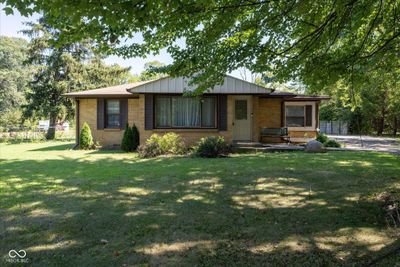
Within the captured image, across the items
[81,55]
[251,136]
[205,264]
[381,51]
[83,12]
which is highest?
[81,55]

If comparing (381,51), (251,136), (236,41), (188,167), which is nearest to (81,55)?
(251,136)

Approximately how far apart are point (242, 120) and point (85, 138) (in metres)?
7.57

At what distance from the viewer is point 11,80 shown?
42281 mm

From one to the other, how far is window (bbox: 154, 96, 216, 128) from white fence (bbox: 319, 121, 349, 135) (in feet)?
76.0

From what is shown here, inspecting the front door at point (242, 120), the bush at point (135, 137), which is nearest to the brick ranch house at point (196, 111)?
the front door at point (242, 120)

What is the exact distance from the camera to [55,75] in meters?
24.7

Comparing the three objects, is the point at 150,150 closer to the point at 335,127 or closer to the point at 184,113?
the point at 184,113

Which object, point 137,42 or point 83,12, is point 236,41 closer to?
point 137,42

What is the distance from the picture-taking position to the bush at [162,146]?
39.0 feet

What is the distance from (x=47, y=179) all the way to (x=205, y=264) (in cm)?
561

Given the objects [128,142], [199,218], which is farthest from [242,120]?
[199,218]

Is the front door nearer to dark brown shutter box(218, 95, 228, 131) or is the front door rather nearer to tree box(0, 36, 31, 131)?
dark brown shutter box(218, 95, 228, 131)

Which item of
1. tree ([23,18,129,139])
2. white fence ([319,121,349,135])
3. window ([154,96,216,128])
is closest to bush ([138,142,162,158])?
window ([154,96,216,128])

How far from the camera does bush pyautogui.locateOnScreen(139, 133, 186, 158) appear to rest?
39.0ft
